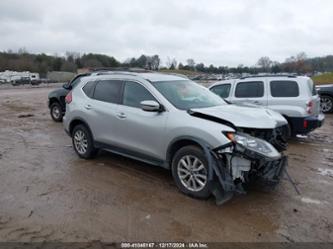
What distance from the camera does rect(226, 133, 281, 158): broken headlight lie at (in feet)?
13.7

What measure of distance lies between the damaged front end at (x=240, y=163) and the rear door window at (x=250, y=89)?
4308 mm

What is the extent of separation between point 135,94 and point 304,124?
4362mm

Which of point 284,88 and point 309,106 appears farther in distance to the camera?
point 284,88

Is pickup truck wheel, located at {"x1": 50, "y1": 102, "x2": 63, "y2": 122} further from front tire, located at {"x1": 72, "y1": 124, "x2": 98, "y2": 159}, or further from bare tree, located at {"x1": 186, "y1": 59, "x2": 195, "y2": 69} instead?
bare tree, located at {"x1": 186, "y1": 59, "x2": 195, "y2": 69}

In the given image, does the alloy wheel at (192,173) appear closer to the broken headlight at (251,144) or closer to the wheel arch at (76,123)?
the broken headlight at (251,144)

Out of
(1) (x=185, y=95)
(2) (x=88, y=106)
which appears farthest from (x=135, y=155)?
(2) (x=88, y=106)

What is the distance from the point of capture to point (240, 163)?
4258 mm

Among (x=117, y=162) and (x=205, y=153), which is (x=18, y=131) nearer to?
(x=117, y=162)

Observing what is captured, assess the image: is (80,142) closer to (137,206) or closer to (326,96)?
(137,206)

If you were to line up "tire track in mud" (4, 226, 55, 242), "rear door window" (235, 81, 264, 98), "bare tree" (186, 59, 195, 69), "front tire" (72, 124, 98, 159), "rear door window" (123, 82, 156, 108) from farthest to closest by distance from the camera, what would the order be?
"bare tree" (186, 59, 195, 69) → "rear door window" (235, 81, 264, 98) → "front tire" (72, 124, 98, 159) → "rear door window" (123, 82, 156, 108) → "tire track in mud" (4, 226, 55, 242)

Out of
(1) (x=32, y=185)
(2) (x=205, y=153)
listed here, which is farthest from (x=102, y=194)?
(2) (x=205, y=153)

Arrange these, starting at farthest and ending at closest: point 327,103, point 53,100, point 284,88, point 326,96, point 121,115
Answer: point 327,103 < point 326,96 < point 53,100 < point 284,88 < point 121,115

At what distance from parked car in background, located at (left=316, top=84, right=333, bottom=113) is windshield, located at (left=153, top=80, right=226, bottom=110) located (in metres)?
9.14

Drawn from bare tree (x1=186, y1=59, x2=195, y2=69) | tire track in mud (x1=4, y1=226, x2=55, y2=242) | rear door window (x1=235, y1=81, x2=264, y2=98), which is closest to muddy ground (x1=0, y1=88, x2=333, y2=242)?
tire track in mud (x1=4, y1=226, x2=55, y2=242)
